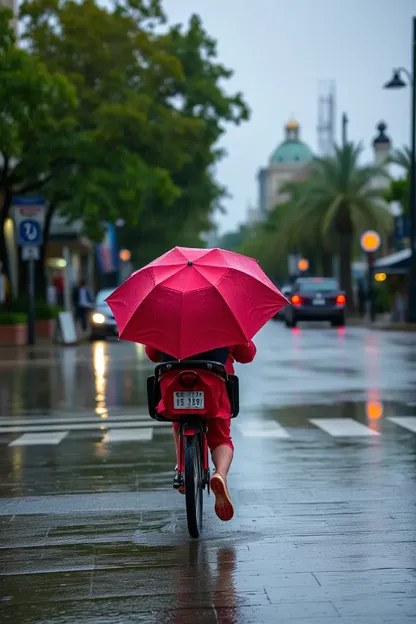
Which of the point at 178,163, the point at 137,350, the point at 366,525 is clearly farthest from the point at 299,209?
the point at 366,525

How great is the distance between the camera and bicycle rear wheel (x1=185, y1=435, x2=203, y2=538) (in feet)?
25.2

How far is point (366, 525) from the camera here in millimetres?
8258

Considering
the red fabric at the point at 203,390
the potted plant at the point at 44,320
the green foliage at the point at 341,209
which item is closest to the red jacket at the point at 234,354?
the red fabric at the point at 203,390

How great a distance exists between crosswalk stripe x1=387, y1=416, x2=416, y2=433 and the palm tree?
157 ft

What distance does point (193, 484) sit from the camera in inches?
302

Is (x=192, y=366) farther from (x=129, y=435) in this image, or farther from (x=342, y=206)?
(x=342, y=206)

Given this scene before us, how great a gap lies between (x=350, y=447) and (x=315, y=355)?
16.0 m

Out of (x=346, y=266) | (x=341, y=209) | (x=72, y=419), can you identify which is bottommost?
(x=72, y=419)

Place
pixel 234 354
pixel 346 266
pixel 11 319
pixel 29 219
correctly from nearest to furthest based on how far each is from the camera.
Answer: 1. pixel 234 354
2. pixel 29 219
3. pixel 11 319
4. pixel 346 266

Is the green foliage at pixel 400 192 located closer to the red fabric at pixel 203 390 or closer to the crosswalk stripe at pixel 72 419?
the crosswalk stripe at pixel 72 419

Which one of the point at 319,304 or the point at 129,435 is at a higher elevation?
the point at 319,304

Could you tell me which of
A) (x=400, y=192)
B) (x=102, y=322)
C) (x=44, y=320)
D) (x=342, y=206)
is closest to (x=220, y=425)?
(x=102, y=322)

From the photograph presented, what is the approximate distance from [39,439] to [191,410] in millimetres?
6223

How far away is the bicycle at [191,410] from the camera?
7.78 metres
